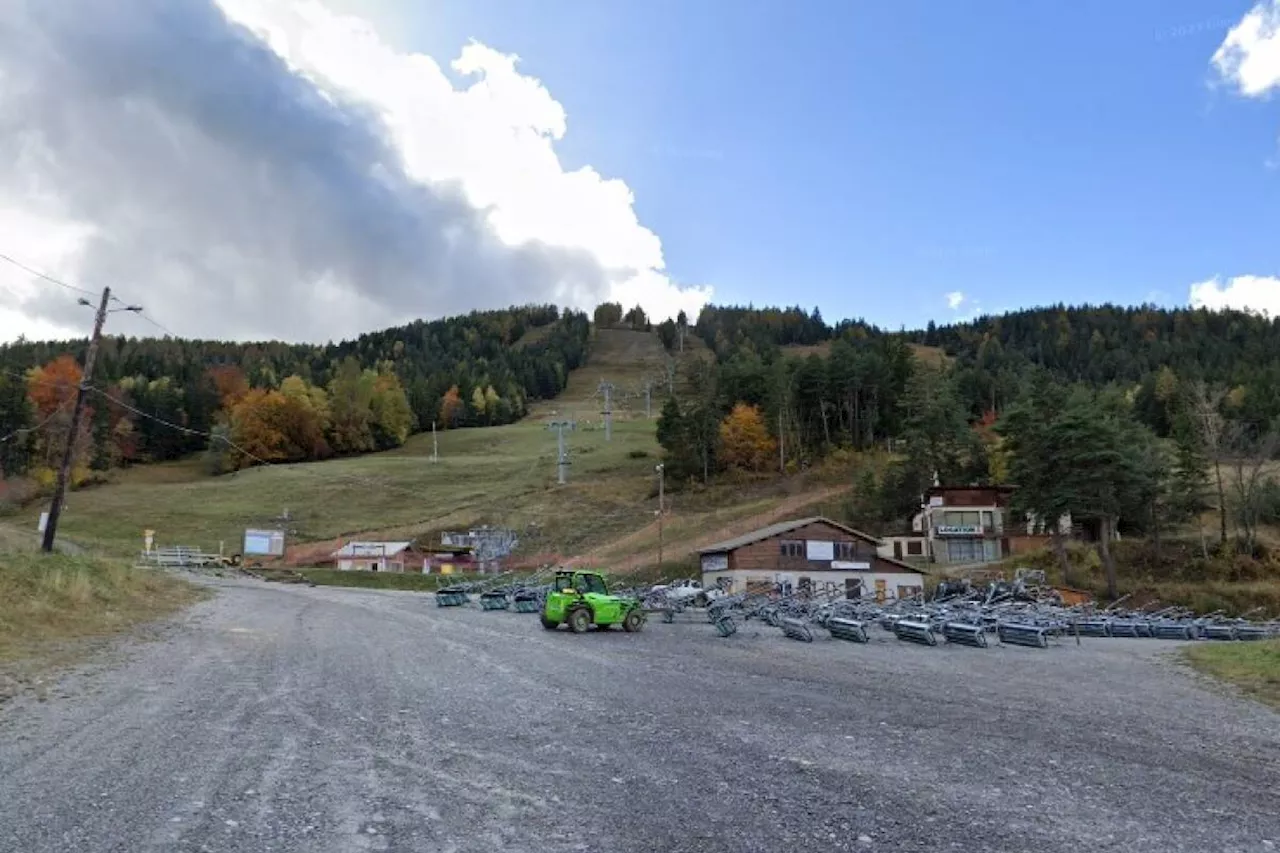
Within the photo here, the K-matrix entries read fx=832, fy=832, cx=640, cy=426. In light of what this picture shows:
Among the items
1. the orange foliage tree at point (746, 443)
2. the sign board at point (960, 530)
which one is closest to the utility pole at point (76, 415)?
the sign board at point (960, 530)

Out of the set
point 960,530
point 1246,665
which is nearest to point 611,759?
point 1246,665

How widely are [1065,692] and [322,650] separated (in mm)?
17167

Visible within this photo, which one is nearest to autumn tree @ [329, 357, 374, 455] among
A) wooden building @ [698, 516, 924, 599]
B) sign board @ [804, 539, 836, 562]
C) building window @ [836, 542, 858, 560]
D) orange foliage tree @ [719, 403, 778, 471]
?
orange foliage tree @ [719, 403, 778, 471]

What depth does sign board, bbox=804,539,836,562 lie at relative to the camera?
61469 millimetres

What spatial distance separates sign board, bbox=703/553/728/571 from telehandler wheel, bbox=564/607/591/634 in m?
33.6

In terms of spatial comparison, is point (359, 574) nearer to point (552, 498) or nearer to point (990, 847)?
point (552, 498)

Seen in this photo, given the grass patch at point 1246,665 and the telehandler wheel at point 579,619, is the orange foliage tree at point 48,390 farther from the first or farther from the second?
the grass patch at point 1246,665

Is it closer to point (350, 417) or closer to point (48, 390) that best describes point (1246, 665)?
point (350, 417)

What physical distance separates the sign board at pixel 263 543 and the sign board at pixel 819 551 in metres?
47.9

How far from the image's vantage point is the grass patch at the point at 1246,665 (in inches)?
733

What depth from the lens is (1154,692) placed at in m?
18.3

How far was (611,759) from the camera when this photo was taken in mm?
10234

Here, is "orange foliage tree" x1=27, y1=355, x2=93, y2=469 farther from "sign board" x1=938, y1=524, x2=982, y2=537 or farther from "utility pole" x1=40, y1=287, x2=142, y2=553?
"sign board" x1=938, y1=524, x2=982, y2=537

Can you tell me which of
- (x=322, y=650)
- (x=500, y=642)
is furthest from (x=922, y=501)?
(x=322, y=650)
